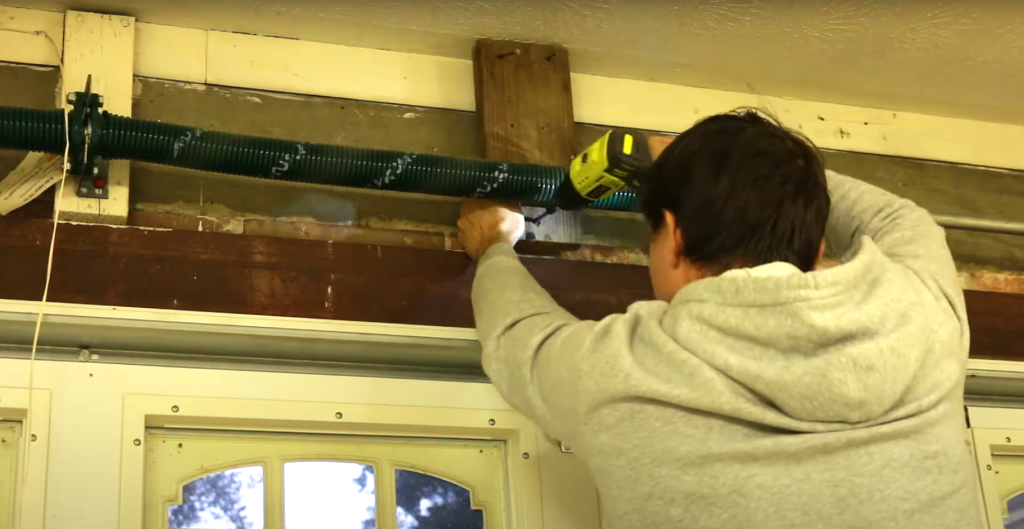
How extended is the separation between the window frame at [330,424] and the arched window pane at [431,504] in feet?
0.21

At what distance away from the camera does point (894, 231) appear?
4.30 feet

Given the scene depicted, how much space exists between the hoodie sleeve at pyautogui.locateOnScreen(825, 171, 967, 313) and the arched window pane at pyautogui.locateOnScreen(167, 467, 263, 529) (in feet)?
2.89

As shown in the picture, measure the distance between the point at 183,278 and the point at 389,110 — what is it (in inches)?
18.7

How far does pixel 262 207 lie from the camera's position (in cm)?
165

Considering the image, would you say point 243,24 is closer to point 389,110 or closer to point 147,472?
point 389,110

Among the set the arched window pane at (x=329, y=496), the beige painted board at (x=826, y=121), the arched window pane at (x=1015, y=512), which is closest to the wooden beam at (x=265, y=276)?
the arched window pane at (x=329, y=496)

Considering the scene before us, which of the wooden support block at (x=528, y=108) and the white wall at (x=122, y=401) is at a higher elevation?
the wooden support block at (x=528, y=108)

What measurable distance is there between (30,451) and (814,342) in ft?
3.19

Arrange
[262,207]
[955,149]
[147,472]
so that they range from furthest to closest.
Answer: [955,149] < [262,207] < [147,472]

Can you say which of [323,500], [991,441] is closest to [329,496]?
[323,500]

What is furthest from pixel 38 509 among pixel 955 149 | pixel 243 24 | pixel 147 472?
pixel 955 149

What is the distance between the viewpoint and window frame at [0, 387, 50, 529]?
1.33 m

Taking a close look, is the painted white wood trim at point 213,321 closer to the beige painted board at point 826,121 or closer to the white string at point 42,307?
the white string at point 42,307

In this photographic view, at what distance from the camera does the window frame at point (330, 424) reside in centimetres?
A: 141
